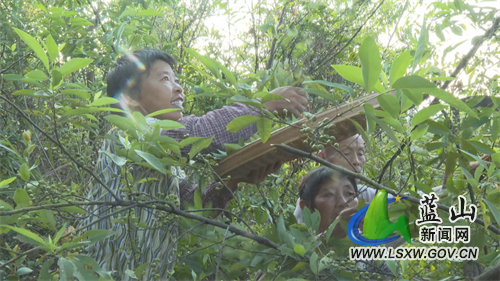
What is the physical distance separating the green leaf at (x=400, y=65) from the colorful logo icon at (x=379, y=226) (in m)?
0.25

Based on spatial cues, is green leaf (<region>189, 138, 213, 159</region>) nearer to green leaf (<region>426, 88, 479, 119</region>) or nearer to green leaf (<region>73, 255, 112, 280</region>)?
green leaf (<region>73, 255, 112, 280</region>)

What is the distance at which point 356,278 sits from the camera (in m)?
1.06

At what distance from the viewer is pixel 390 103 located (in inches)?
35.0

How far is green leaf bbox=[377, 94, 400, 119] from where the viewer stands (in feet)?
2.89

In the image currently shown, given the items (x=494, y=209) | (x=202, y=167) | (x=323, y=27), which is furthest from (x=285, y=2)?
(x=494, y=209)

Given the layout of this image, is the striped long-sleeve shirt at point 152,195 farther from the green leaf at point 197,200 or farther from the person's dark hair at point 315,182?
the person's dark hair at point 315,182

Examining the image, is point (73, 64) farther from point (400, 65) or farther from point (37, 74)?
point (400, 65)

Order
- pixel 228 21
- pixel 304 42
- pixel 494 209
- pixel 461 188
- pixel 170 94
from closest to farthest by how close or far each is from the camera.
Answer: pixel 494 209 → pixel 461 188 → pixel 170 94 → pixel 304 42 → pixel 228 21

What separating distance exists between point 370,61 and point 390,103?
0.36 ft

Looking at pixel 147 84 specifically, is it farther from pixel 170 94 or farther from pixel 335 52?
pixel 335 52

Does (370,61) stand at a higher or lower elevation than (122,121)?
higher

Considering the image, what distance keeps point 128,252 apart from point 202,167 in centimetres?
28

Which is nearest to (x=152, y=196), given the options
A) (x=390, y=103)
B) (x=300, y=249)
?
(x=300, y=249)

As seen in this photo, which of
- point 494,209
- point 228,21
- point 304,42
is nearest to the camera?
point 494,209
